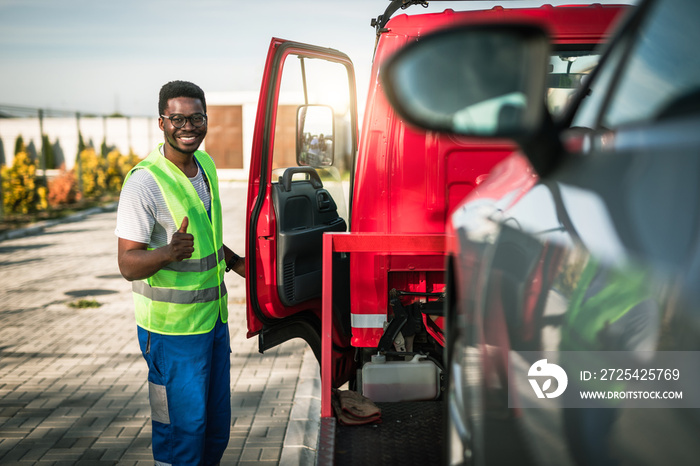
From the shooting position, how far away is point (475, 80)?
1.24 metres

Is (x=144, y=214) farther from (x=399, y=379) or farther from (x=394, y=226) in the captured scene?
(x=399, y=379)

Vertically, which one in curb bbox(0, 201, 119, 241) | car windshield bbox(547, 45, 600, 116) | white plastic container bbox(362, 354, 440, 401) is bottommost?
curb bbox(0, 201, 119, 241)

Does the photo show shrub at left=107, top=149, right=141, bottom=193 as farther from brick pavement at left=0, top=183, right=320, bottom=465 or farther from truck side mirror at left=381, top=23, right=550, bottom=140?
truck side mirror at left=381, top=23, right=550, bottom=140

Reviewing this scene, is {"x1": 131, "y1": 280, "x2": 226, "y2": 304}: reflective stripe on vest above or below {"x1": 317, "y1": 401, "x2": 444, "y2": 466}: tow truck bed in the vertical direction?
above

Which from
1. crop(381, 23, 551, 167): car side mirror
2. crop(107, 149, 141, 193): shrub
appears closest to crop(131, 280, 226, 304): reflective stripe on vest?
crop(381, 23, 551, 167): car side mirror

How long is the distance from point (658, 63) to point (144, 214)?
7.47 feet

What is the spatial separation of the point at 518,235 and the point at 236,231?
1272 cm

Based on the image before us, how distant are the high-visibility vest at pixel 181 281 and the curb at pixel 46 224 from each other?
38.5 ft

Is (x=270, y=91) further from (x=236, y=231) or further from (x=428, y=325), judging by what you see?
(x=236, y=231)

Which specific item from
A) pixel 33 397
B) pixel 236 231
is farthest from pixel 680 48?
pixel 236 231

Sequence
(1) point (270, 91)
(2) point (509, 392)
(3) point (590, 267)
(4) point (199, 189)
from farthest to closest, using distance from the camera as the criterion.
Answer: (1) point (270, 91), (4) point (199, 189), (2) point (509, 392), (3) point (590, 267)

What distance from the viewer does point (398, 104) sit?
4.53 feet

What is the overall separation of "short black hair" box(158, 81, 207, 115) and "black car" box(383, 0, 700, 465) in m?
1.95

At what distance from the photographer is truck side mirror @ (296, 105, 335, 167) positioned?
4102 millimetres
